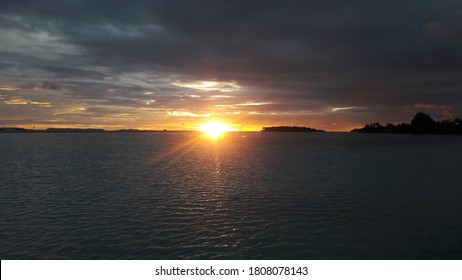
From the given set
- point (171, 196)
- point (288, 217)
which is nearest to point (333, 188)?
point (288, 217)

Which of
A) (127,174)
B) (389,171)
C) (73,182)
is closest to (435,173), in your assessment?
(389,171)

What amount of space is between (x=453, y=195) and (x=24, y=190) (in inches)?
2259

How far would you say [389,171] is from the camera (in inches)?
2830

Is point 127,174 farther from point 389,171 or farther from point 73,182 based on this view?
point 389,171

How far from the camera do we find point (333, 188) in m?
50.1

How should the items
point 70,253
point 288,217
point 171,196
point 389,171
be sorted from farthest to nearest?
point 389,171 → point 171,196 → point 288,217 → point 70,253

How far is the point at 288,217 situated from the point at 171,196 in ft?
54.9

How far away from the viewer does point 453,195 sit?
4481 centimetres

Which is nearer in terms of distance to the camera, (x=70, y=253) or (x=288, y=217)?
(x=70, y=253)
